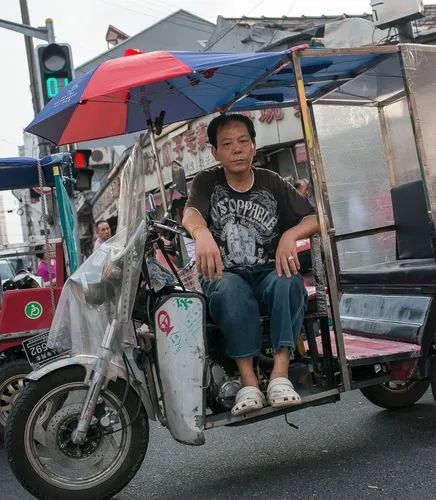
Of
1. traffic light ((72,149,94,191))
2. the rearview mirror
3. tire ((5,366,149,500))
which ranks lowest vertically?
tire ((5,366,149,500))

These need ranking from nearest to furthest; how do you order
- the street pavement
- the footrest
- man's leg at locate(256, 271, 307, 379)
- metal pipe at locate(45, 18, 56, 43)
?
the street pavement
man's leg at locate(256, 271, 307, 379)
the footrest
metal pipe at locate(45, 18, 56, 43)

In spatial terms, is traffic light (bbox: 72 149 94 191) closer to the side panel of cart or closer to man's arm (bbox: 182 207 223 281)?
the side panel of cart

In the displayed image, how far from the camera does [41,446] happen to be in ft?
9.41

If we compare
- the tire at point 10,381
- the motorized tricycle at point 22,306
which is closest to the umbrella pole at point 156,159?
the motorized tricycle at point 22,306

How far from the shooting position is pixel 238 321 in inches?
119

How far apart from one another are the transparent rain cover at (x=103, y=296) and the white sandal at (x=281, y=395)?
762 mm

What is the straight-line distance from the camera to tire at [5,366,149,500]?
275 cm

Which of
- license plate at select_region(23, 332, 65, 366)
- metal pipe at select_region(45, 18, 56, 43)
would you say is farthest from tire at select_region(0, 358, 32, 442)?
metal pipe at select_region(45, 18, 56, 43)

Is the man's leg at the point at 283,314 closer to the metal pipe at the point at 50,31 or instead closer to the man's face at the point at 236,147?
the man's face at the point at 236,147

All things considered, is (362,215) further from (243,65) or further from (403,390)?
(243,65)

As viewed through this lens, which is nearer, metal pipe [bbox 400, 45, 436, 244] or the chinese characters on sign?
metal pipe [bbox 400, 45, 436, 244]

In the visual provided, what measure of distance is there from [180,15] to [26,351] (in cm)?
2714

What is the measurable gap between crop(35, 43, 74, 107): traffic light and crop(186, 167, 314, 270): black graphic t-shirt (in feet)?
21.3

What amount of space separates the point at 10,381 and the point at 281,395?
266cm
